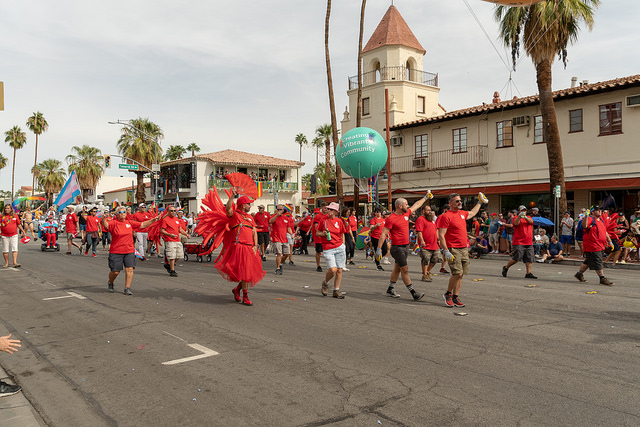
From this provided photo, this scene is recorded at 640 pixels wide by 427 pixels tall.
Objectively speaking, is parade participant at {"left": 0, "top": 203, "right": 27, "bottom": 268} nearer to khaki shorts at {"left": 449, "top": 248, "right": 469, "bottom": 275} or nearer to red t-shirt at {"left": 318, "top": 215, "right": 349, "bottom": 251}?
red t-shirt at {"left": 318, "top": 215, "right": 349, "bottom": 251}

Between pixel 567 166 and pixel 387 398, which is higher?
pixel 567 166

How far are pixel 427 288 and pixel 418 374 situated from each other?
5937 mm

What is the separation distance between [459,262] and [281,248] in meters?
6.57

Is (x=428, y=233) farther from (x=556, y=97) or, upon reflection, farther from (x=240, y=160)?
(x=240, y=160)

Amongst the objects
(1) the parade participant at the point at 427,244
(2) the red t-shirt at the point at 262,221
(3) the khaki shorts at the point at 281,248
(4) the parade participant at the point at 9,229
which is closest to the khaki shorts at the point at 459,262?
(1) the parade participant at the point at 427,244

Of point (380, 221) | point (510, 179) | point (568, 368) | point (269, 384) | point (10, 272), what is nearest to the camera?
point (269, 384)

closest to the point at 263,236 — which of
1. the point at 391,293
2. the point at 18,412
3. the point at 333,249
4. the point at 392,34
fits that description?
the point at 333,249

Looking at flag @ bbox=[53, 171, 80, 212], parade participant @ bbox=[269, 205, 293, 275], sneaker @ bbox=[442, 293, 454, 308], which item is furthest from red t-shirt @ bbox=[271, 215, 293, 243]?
flag @ bbox=[53, 171, 80, 212]

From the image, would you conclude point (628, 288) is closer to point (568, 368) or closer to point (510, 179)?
point (568, 368)

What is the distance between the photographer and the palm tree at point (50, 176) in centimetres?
7219

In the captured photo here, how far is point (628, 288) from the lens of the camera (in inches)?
416

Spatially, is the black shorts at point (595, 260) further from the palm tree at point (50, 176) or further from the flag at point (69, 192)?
the palm tree at point (50, 176)

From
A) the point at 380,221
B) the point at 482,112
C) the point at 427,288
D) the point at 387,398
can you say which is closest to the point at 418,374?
the point at 387,398

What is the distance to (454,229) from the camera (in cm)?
860
